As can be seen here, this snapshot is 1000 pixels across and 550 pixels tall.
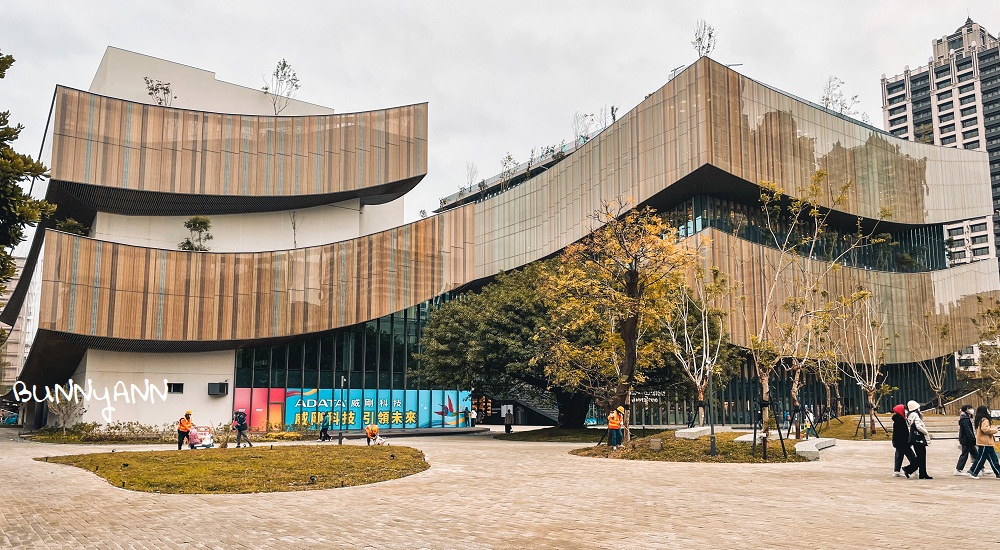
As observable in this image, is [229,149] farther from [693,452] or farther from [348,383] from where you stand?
[693,452]

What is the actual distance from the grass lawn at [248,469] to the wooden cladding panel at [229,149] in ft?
71.0

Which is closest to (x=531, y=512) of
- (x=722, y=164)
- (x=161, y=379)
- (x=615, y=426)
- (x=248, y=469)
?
(x=248, y=469)

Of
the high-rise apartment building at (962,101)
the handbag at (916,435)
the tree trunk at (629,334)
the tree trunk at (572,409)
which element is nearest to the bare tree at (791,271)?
the tree trunk at (572,409)

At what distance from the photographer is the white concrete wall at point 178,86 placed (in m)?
45.3

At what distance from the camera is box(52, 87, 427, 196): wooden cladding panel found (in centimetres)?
3972

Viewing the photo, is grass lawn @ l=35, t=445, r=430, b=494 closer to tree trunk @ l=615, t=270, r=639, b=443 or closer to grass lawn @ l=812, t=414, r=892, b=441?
tree trunk @ l=615, t=270, r=639, b=443

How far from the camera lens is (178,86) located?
47.3 metres

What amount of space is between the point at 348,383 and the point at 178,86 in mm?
21616

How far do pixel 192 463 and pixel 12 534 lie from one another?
915 cm

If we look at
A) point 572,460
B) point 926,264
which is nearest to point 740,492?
point 572,460

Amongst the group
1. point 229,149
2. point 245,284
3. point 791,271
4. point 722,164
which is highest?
point 229,149

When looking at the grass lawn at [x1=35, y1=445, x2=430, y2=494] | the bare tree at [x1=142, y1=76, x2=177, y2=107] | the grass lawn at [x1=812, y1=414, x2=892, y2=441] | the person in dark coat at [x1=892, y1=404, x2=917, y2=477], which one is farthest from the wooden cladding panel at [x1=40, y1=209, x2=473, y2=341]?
the person in dark coat at [x1=892, y1=404, x2=917, y2=477]

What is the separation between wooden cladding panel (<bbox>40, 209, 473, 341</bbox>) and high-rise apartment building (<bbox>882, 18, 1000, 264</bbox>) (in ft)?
320

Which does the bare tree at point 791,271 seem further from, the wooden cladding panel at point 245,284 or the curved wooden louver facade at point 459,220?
the wooden cladding panel at point 245,284
